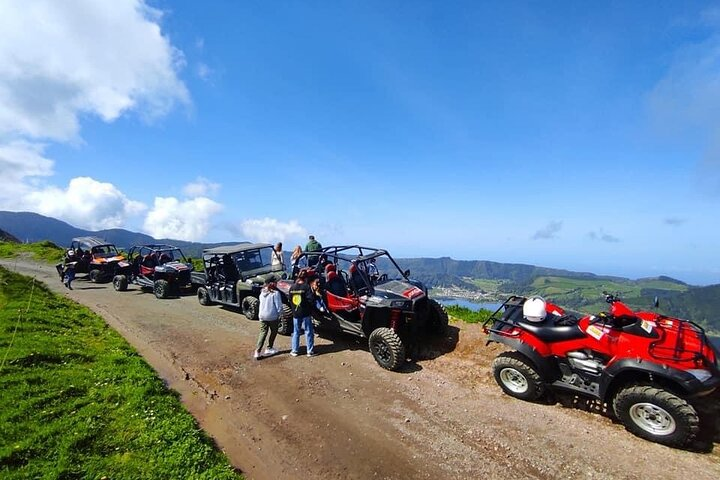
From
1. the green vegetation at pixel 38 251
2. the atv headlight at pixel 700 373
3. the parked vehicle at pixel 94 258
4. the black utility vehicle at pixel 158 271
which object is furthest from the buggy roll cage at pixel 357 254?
the green vegetation at pixel 38 251

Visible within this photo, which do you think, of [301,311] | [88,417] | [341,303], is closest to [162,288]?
[301,311]

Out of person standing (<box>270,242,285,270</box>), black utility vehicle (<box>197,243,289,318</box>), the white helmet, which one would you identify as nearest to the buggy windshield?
black utility vehicle (<box>197,243,289,318</box>)

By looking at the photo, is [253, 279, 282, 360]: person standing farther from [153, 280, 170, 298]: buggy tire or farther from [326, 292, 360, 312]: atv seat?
[153, 280, 170, 298]: buggy tire

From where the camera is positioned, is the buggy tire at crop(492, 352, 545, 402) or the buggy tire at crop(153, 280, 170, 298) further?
the buggy tire at crop(153, 280, 170, 298)

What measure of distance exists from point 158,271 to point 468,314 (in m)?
13.9

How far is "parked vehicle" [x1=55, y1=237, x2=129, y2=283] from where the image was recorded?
20125mm

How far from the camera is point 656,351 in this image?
5.11 metres

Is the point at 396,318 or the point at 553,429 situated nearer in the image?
the point at 553,429

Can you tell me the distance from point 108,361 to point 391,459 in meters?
6.60

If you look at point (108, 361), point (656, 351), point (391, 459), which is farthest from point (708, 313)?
point (108, 361)

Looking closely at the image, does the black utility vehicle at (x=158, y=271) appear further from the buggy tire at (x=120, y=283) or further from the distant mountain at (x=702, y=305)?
the distant mountain at (x=702, y=305)

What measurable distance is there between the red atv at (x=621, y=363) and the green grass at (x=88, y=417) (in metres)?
5.14

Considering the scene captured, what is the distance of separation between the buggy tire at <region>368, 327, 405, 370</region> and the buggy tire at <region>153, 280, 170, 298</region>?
39.4ft

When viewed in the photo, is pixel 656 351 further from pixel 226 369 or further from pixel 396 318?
pixel 226 369
